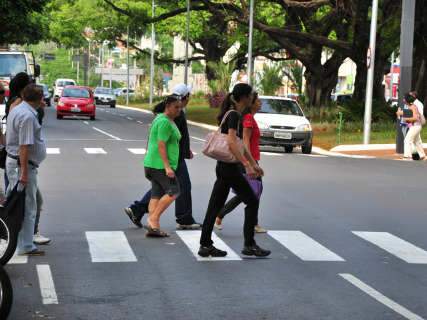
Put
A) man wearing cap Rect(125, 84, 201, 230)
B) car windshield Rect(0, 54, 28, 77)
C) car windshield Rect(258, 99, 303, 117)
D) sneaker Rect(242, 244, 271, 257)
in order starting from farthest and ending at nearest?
car windshield Rect(0, 54, 28, 77)
car windshield Rect(258, 99, 303, 117)
man wearing cap Rect(125, 84, 201, 230)
sneaker Rect(242, 244, 271, 257)

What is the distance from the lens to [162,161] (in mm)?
12750

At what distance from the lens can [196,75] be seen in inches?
4818

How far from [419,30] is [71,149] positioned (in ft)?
54.2

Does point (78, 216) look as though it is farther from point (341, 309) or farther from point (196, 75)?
point (196, 75)

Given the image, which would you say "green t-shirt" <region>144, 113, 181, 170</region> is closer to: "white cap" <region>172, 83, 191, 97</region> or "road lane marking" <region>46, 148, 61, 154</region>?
"white cap" <region>172, 83, 191, 97</region>

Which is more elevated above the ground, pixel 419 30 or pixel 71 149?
pixel 419 30

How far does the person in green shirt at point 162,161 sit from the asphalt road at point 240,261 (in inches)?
14.0

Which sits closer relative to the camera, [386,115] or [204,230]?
[204,230]

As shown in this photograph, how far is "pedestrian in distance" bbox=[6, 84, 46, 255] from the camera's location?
10.8m

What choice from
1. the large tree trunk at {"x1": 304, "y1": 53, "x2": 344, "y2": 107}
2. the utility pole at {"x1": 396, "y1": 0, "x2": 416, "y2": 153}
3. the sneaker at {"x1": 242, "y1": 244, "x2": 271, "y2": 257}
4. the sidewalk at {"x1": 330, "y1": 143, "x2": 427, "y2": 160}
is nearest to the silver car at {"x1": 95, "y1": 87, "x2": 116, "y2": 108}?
Result: the large tree trunk at {"x1": 304, "y1": 53, "x2": 344, "y2": 107}

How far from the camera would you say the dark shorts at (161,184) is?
12.7 m

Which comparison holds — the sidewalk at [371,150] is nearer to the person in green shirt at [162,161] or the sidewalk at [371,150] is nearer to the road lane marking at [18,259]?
the person in green shirt at [162,161]

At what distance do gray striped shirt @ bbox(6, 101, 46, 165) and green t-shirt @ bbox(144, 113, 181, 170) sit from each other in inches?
74.0

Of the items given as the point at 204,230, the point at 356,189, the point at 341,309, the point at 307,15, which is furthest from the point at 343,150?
the point at 341,309
